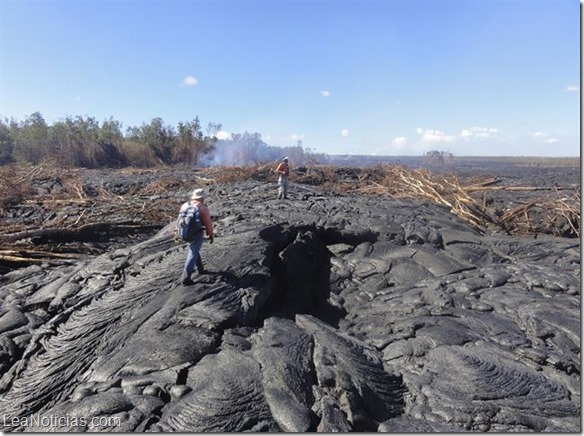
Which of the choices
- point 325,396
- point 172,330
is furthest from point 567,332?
point 172,330

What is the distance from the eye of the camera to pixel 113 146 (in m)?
30.4

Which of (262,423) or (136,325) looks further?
(136,325)

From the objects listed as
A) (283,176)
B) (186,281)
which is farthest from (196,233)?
(283,176)

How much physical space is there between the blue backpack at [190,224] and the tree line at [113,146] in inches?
798

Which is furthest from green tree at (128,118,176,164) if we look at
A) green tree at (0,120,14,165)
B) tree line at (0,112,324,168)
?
green tree at (0,120,14,165)

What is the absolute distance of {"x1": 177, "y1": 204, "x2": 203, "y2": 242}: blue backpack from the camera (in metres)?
4.60

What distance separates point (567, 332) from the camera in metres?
4.54

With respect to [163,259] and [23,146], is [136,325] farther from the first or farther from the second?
[23,146]

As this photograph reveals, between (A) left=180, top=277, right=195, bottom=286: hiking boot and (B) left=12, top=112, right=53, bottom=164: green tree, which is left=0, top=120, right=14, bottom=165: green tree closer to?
(B) left=12, top=112, right=53, bottom=164: green tree

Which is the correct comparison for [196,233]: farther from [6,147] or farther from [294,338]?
[6,147]

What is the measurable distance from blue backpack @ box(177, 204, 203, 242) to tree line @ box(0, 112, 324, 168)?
798 inches

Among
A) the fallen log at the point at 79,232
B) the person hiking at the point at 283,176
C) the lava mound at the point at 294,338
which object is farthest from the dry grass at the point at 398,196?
the person hiking at the point at 283,176

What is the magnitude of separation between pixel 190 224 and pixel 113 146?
29225 millimetres

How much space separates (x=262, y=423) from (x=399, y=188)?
10945 mm
